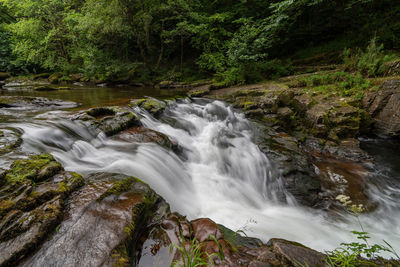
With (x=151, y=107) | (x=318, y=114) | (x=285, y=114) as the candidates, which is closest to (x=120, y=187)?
(x=151, y=107)

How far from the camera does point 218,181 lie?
14.7 feet

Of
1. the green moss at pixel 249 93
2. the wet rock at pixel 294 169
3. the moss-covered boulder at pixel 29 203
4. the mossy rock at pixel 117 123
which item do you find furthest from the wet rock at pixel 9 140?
the green moss at pixel 249 93

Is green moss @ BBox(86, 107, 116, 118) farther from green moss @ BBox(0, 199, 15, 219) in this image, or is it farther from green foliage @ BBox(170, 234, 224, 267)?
green foliage @ BBox(170, 234, 224, 267)

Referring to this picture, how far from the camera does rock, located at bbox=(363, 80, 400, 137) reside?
18.9 ft

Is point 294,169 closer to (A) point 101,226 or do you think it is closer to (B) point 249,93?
(A) point 101,226

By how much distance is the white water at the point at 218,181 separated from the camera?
3.27 m

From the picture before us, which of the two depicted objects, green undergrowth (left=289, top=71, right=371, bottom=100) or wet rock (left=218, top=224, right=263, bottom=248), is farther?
green undergrowth (left=289, top=71, right=371, bottom=100)

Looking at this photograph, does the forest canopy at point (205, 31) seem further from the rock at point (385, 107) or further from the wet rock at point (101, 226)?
the wet rock at point (101, 226)

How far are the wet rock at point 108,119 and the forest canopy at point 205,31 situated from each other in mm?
8241

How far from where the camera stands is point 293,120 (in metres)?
6.83

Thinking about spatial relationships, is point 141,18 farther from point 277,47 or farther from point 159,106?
point 277,47

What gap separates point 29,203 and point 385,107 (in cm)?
890

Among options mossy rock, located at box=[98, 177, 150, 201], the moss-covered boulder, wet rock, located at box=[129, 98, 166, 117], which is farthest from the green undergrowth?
the moss-covered boulder

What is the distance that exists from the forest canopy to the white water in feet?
25.8
